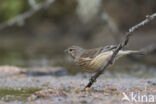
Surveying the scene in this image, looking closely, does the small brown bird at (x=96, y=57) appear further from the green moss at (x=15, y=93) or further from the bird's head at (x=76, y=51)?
the green moss at (x=15, y=93)

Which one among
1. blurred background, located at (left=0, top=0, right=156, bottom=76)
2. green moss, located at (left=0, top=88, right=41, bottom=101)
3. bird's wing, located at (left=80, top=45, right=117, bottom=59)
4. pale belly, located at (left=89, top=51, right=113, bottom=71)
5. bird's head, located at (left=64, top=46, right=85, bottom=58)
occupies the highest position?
blurred background, located at (left=0, top=0, right=156, bottom=76)

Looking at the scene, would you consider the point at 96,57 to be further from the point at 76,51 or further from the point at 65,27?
the point at 65,27

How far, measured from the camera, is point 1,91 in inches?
256

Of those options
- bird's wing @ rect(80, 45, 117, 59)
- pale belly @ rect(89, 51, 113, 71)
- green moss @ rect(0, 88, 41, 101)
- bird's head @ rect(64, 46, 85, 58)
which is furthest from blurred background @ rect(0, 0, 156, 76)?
pale belly @ rect(89, 51, 113, 71)

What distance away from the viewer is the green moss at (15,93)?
569cm

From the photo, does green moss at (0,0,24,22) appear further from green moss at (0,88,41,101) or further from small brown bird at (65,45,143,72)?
small brown bird at (65,45,143,72)

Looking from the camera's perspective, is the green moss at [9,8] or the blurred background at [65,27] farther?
the green moss at [9,8]

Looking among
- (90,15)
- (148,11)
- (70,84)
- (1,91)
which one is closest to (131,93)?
(70,84)

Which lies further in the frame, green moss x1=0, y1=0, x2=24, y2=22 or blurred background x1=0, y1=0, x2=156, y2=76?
green moss x1=0, y1=0, x2=24, y2=22

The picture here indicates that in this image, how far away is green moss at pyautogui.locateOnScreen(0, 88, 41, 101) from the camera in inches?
224

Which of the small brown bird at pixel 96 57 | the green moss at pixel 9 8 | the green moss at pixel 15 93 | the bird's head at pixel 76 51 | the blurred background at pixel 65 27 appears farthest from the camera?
the green moss at pixel 9 8

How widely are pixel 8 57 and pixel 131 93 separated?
31.3ft

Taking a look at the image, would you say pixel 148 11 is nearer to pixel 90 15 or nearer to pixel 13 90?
pixel 90 15

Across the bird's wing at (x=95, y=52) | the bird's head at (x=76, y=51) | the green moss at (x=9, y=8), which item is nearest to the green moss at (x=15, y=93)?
the bird's head at (x=76, y=51)
